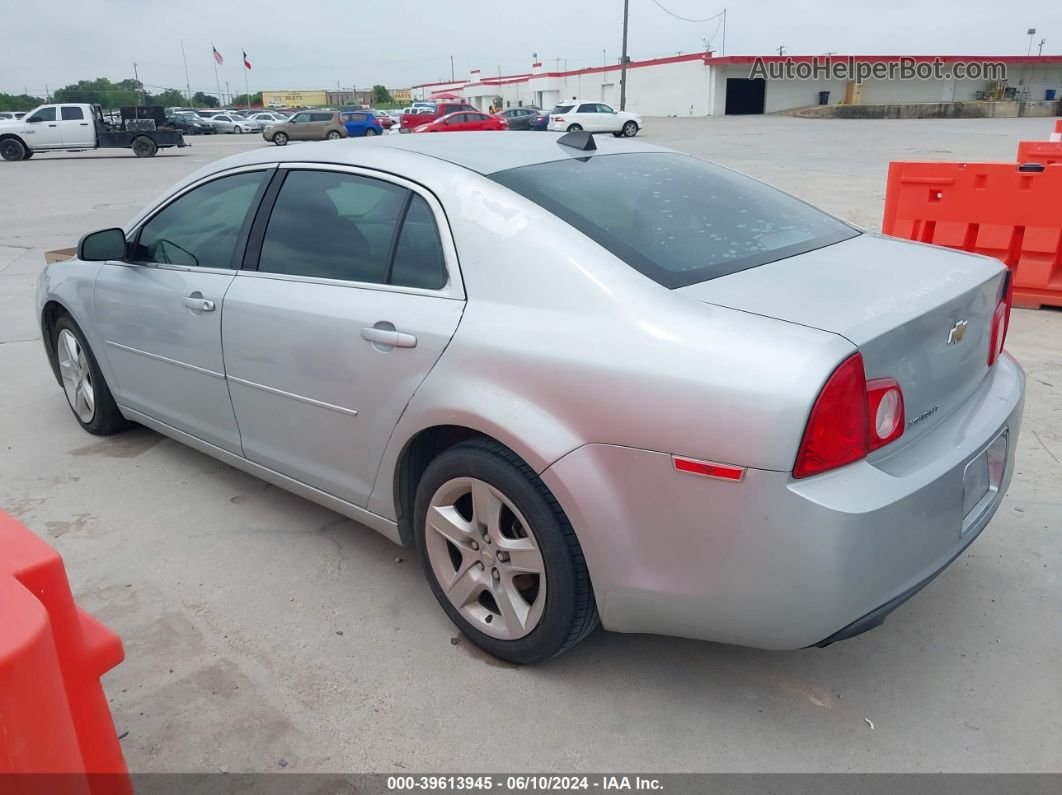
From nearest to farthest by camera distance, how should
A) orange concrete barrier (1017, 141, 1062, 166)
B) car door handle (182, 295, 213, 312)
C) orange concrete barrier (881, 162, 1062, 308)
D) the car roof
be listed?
1. the car roof
2. car door handle (182, 295, 213, 312)
3. orange concrete barrier (881, 162, 1062, 308)
4. orange concrete barrier (1017, 141, 1062, 166)

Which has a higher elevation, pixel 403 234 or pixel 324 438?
pixel 403 234

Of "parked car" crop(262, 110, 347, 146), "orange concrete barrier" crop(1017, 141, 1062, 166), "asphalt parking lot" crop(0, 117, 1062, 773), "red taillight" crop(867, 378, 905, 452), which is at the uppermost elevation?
"parked car" crop(262, 110, 347, 146)

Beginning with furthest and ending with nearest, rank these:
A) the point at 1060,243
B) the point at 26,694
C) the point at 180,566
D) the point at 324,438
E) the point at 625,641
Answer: the point at 1060,243 < the point at 180,566 < the point at 324,438 < the point at 625,641 < the point at 26,694

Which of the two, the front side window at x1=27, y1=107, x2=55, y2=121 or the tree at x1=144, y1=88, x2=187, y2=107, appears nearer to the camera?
the front side window at x1=27, y1=107, x2=55, y2=121

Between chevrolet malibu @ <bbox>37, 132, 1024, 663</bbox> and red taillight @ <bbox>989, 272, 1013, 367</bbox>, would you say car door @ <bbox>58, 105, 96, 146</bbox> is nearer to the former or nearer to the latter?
chevrolet malibu @ <bbox>37, 132, 1024, 663</bbox>

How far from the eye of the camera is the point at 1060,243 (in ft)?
20.5

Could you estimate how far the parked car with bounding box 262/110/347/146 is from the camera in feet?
111

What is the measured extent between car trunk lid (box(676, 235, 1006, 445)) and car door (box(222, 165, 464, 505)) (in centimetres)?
89

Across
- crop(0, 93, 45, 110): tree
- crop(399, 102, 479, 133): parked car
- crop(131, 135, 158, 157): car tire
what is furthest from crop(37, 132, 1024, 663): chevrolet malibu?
crop(0, 93, 45, 110): tree

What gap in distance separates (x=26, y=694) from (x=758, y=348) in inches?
62.5

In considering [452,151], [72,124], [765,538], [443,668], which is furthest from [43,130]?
[765,538]

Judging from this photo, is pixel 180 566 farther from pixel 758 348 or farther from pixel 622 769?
pixel 758 348

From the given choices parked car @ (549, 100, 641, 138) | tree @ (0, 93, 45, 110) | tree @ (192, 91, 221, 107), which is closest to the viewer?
parked car @ (549, 100, 641, 138)

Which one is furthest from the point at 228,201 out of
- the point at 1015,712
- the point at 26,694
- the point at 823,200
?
the point at 823,200
